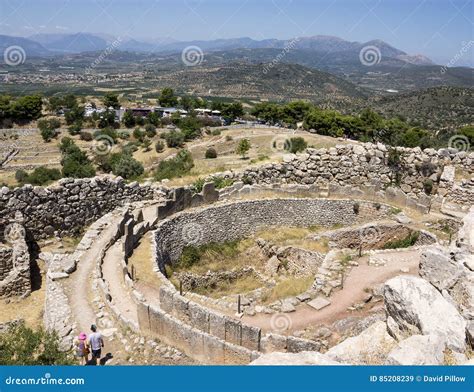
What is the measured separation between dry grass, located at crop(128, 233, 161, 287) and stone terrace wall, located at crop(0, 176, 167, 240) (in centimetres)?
308

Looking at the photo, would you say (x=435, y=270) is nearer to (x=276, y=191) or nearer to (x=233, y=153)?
(x=276, y=191)

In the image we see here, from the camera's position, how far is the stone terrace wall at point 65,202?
1584 centimetres

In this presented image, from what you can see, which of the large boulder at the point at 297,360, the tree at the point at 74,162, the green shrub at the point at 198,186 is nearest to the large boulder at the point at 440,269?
the large boulder at the point at 297,360

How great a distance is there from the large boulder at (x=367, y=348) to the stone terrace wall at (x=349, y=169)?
47.0ft

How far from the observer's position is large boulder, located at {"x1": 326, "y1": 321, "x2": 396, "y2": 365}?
638cm

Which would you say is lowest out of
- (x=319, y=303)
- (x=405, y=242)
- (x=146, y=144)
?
(x=146, y=144)

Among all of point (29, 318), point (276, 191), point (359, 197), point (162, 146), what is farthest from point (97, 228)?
point (162, 146)

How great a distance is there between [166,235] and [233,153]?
42.0 m

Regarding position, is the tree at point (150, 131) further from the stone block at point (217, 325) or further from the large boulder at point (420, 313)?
the large boulder at point (420, 313)

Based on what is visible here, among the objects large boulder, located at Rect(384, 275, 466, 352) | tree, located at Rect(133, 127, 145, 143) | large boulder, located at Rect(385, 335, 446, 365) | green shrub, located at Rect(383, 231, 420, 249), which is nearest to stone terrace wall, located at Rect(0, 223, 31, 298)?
large boulder, located at Rect(384, 275, 466, 352)

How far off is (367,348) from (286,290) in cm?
743

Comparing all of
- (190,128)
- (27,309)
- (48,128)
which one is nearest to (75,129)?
(48,128)

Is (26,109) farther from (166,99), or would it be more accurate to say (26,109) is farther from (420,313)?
(420,313)

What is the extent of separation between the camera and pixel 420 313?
20.8ft
